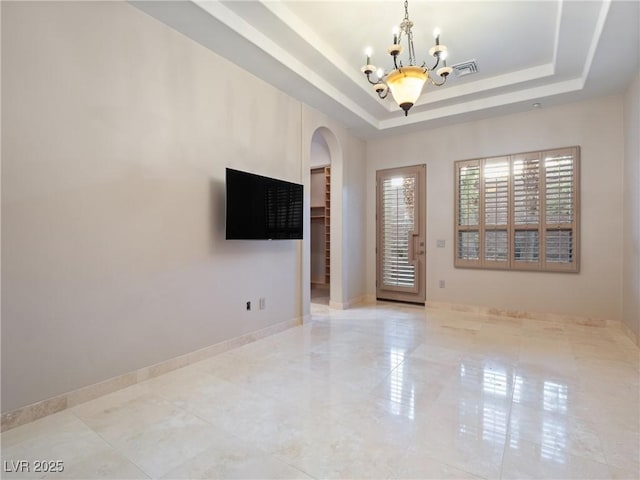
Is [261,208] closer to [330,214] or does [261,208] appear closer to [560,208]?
[330,214]

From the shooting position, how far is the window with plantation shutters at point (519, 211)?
453 centimetres

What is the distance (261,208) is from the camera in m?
3.60

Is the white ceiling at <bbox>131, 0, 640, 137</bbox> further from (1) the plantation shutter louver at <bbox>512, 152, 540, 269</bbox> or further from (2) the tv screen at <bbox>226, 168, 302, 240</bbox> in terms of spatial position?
(2) the tv screen at <bbox>226, 168, 302, 240</bbox>

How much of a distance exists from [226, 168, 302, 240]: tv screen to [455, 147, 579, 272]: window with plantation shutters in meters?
2.85

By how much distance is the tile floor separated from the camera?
170cm

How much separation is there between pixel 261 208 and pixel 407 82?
1886 millimetres

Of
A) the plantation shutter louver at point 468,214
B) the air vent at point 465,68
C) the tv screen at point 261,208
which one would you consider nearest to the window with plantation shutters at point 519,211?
the plantation shutter louver at point 468,214

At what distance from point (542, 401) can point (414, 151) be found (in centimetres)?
435

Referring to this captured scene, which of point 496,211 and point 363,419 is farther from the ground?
point 496,211

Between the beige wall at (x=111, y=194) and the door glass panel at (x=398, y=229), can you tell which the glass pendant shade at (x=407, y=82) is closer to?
the beige wall at (x=111, y=194)

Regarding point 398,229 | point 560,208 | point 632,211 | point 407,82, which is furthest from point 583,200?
point 407,82

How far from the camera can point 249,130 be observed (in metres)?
3.69

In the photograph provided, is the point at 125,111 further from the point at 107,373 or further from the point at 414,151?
the point at 414,151

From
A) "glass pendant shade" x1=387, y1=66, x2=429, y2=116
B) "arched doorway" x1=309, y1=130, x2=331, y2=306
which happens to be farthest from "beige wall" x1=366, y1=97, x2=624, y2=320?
"glass pendant shade" x1=387, y1=66, x2=429, y2=116
